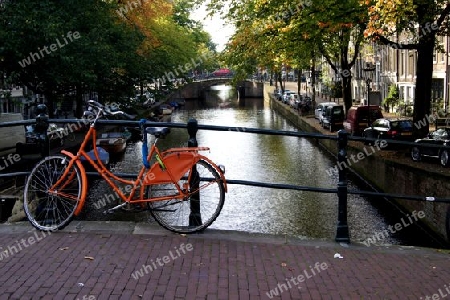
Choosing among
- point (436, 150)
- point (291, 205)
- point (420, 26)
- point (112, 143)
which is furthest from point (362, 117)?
point (112, 143)

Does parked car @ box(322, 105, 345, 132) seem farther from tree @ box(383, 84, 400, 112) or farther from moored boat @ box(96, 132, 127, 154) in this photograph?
moored boat @ box(96, 132, 127, 154)

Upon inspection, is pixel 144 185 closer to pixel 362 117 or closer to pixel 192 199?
pixel 192 199

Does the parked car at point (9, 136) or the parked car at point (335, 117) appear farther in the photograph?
the parked car at point (335, 117)

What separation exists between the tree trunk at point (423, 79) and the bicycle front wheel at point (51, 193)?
15033 mm

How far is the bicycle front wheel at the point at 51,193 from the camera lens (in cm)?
525

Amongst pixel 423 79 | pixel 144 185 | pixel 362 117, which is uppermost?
pixel 423 79

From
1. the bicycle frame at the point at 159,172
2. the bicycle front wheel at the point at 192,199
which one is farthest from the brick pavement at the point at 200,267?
the bicycle frame at the point at 159,172

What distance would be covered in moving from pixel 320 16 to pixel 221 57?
20.6 ft

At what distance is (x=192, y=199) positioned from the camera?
17.5 feet

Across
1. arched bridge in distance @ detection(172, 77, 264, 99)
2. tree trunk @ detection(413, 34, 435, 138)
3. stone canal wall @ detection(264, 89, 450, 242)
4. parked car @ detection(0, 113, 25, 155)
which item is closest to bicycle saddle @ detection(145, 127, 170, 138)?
stone canal wall @ detection(264, 89, 450, 242)

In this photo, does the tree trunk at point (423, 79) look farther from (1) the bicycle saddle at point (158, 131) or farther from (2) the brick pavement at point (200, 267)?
(1) the bicycle saddle at point (158, 131)

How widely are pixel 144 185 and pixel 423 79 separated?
590 inches

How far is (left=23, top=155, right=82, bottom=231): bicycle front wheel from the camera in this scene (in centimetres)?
525

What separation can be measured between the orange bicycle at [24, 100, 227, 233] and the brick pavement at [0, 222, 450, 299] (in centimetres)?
19
